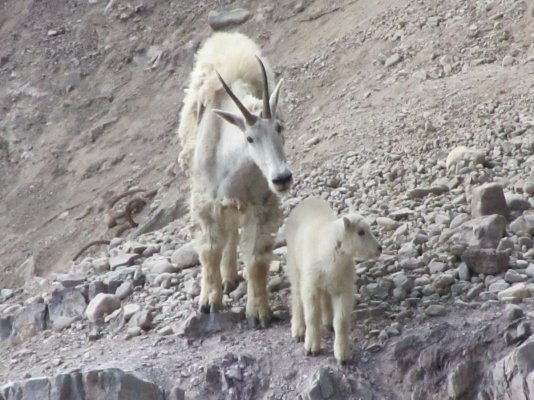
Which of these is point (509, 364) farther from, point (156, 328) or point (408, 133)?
point (408, 133)

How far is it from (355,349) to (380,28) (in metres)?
8.17

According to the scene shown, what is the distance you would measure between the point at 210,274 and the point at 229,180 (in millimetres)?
792

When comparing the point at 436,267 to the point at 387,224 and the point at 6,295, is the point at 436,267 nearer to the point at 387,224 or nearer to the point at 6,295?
the point at 387,224

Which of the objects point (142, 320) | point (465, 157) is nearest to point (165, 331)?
point (142, 320)

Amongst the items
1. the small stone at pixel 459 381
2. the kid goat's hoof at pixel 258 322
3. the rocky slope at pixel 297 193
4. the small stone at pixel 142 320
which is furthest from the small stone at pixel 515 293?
the small stone at pixel 142 320

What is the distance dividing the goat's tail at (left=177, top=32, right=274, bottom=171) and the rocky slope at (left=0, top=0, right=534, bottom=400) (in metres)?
1.26

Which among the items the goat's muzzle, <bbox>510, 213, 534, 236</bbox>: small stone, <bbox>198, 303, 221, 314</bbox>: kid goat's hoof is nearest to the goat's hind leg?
<bbox>198, 303, 221, 314</bbox>: kid goat's hoof

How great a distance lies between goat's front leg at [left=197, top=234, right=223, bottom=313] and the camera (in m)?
8.38

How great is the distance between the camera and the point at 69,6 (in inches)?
746

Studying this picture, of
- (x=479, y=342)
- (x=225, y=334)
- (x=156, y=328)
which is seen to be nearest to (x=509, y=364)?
(x=479, y=342)

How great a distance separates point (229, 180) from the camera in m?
8.13

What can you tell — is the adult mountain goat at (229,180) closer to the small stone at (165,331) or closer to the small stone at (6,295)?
the small stone at (165,331)

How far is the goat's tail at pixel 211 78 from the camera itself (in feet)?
28.2

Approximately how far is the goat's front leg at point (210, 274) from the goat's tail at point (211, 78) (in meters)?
0.72
